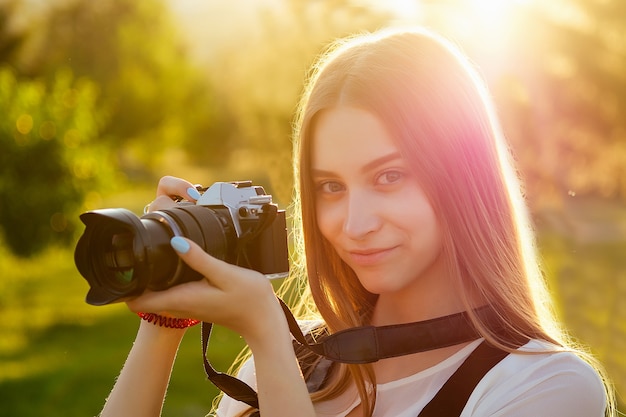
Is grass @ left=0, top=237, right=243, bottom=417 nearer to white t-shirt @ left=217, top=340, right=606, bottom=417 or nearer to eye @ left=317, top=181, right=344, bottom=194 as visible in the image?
eye @ left=317, top=181, right=344, bottom=194

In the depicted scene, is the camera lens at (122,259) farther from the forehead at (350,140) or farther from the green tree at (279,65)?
the green tree at (279,65)

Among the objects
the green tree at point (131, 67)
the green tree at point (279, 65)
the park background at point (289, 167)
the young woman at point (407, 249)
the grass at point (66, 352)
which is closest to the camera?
the young woman at point (407, 249)

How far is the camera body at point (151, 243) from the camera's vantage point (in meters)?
1.54

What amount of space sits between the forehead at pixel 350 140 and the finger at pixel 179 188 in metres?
0.27

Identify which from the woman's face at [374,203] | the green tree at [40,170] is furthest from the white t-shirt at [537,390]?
the green tree at [40,170]

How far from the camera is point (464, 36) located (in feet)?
33.7

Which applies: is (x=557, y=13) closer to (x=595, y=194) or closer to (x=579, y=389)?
(x=595, y=194)

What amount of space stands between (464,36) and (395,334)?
28.8 ft

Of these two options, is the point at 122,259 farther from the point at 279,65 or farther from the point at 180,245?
the point at 279,65

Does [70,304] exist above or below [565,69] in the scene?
below

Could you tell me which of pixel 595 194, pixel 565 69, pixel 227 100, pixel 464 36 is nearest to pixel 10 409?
pixel 464 36

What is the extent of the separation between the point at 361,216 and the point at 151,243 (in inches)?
17.7

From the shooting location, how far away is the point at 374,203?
1801 mm

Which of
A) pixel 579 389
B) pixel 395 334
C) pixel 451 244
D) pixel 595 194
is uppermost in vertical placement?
pixel 451 244
